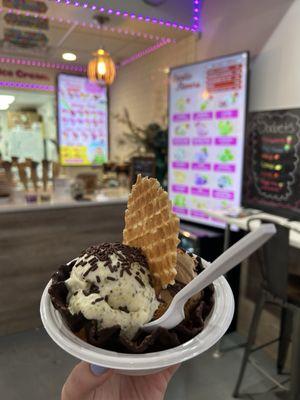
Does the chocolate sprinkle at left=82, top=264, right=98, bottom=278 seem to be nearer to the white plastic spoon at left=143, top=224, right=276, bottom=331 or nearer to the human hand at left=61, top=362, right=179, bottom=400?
the white plastic spoon at left=143, top=224, right=276, bottom=331

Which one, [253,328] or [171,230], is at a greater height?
[171,230]

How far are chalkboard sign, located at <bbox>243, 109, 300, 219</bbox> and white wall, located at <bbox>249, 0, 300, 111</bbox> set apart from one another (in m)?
0.18

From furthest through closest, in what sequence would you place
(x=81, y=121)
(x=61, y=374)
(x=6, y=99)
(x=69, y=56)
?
(x=81, y=121) < (x=6, y=99) < (x=69, y=56) < (x=61, y=374)

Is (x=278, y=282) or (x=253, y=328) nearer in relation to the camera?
(x=278, y=282)

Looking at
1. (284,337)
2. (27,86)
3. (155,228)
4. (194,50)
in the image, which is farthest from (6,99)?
(155,228)

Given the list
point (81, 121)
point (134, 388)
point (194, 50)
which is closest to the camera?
point (134, 388)

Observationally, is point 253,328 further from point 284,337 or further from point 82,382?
point 82,382

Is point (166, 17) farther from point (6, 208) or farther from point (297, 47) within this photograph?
point (6, 208)

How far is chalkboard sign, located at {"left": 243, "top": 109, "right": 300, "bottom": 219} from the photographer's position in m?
2.77

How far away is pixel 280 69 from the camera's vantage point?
9.70 feet

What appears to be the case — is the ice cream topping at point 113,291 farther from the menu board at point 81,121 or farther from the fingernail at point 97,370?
the menu board at point 81,121

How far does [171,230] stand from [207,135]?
9.76ft

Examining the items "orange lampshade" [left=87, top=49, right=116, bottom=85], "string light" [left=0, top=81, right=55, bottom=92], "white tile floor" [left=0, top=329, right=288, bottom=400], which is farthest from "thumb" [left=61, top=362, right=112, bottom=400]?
"string light" [left=0, top=81, right=55, bottom=92]

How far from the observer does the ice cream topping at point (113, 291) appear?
64cm
